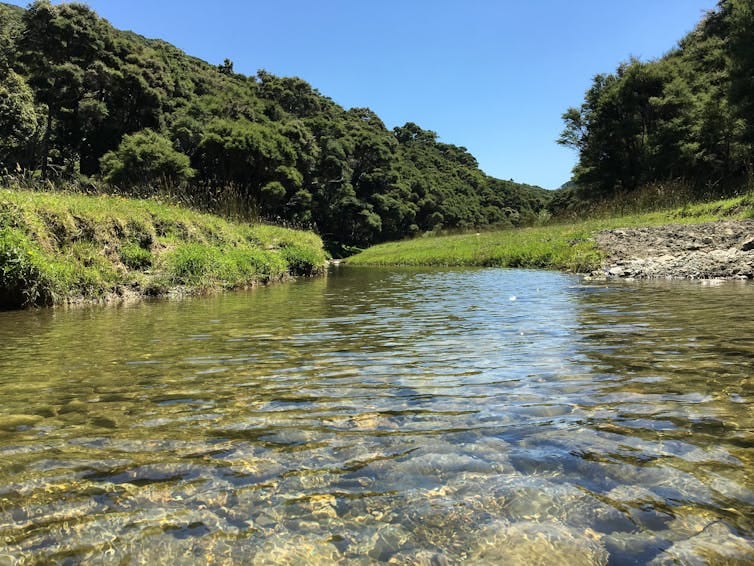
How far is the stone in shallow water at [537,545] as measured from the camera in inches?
72.1

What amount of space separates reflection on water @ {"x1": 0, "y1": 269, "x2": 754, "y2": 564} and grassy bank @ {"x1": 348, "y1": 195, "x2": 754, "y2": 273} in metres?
14.6

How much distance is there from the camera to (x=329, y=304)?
10797 mm

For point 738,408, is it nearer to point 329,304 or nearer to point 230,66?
point 329,304

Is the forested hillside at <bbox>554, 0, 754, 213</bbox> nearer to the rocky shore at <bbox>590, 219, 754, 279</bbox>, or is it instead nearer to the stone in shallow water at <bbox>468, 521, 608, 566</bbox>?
the rocky shore at <bbox>590, 219, 754, 279</bbox>

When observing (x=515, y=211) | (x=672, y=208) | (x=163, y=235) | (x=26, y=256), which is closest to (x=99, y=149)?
(x=163, y=235)

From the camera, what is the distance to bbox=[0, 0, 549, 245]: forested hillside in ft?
112

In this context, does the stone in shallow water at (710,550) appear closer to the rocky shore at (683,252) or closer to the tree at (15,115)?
the rocky shore at (683,252)

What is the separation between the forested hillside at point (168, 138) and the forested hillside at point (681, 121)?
982 centimetres

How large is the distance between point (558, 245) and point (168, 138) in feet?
113

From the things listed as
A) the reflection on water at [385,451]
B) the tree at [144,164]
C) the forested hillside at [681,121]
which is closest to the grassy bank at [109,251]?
the reflection on water at [385,451]

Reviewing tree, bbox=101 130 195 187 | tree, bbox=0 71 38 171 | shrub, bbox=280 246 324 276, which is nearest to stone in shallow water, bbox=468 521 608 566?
shrub, bbox=280 246 324 276

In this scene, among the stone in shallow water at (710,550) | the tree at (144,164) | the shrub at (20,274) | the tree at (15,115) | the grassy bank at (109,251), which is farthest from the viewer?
the tree at (144,164)

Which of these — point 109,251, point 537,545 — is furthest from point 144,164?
point 537,545

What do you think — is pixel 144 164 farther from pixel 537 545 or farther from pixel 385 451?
pixel 537 545
